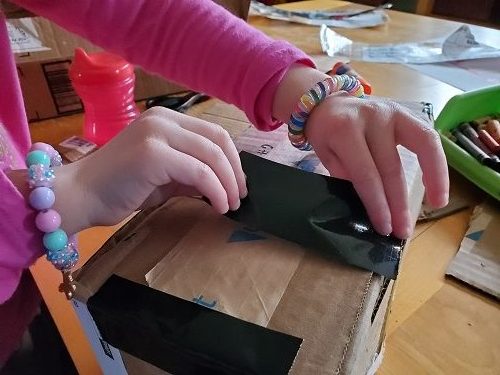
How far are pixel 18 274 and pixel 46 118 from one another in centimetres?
45

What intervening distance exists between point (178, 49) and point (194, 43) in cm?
2

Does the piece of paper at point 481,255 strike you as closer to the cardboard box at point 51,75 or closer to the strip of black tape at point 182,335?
the strip of black tape at point 182,335

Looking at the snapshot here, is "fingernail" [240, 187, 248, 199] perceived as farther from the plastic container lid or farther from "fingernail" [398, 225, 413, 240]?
the plastic container lid

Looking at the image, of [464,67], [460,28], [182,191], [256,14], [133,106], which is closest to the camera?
[182,191]

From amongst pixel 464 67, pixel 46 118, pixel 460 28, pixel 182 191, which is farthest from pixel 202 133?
pixel 460 28

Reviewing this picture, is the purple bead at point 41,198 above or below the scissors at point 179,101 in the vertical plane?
above

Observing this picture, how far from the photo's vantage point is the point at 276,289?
299 mm

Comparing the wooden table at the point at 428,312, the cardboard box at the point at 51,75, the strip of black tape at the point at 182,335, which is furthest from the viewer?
the cardboard box at the point at 51,75

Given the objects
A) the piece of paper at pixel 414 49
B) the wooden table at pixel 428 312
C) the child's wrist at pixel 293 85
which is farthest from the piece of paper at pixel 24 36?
the piece of paper at pixel 414 49

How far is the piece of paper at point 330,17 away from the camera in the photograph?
3.54ft

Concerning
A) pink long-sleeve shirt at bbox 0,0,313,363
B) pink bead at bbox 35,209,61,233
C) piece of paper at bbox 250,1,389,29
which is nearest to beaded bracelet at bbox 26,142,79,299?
pink bead at bbox 35,209,61,233

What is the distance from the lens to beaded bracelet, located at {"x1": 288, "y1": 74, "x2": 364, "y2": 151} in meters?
0.40

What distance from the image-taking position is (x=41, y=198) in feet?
0.97

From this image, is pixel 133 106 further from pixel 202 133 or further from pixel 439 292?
pixel 439 292
